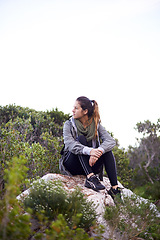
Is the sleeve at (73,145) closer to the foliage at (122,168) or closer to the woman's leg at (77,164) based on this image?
the woman's leg at (77,164)

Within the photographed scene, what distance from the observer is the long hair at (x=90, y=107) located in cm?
407

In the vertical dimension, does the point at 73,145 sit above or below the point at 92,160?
above

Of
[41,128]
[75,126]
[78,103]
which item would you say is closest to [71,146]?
[75,126]

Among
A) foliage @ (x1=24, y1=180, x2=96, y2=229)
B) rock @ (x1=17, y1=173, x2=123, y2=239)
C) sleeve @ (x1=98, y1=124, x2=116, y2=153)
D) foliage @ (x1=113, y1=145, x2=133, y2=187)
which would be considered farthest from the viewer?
foliage @ (x1=113, y1=145, x2=133, y2=187)

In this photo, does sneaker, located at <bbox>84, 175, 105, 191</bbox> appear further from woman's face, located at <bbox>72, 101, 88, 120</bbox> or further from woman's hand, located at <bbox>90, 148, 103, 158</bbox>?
woman's face, located at <bbox>72, 101, 88, 120</bbox>

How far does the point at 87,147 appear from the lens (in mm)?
3611

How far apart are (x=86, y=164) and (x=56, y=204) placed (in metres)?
1.24

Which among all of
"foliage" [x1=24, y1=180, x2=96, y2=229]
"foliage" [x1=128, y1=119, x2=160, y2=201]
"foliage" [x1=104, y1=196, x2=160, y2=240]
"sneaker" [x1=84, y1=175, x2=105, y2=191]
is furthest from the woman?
"foliage" [x1=128, y1=119, x2=160, y2=201]

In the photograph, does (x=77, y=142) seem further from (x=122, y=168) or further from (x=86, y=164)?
(x=122, y=168)

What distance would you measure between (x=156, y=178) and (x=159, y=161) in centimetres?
142

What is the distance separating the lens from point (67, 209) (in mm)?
2459

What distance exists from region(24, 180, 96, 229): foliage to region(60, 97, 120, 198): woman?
3.11ft

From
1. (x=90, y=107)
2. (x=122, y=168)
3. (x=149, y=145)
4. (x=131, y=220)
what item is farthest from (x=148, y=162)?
(x=131, y=220)

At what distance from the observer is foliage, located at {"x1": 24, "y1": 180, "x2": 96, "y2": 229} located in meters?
2.39
